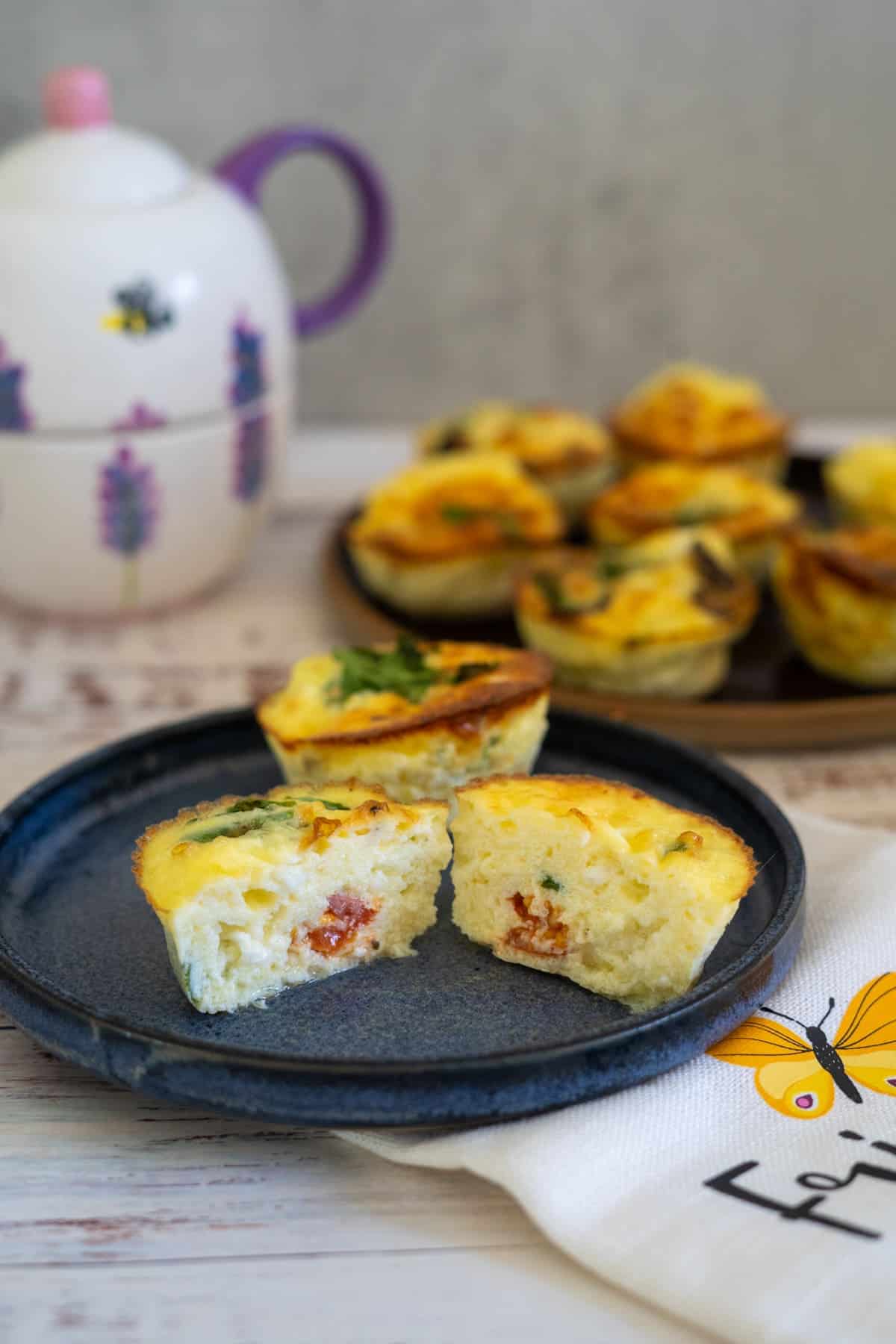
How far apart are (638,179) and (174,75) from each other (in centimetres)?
148

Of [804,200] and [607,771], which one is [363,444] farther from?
[607,771]

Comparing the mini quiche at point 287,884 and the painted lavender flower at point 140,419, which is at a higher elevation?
the painted lavender flower at point 140,419

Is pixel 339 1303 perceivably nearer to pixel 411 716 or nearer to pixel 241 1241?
pixel 241 1241

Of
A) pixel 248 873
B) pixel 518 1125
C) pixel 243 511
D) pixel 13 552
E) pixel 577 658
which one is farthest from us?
pixel 243 511

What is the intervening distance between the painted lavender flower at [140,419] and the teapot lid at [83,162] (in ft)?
1.36

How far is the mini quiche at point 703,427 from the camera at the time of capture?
3.75 metres

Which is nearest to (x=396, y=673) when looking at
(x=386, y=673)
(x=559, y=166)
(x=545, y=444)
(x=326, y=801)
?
(x=386, y=673)

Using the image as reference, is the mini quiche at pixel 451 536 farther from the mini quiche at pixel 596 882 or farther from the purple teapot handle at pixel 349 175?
the mini quiche at pixel 596 882

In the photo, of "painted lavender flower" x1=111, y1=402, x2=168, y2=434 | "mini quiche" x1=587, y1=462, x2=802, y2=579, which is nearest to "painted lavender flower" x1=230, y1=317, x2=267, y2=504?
"painted lavender flower" x1=111, y1=402, x2=168, y2=434

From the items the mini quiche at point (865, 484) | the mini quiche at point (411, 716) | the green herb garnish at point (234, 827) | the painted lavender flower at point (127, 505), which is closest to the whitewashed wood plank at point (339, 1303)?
the green herb garnish at point (234, 827)

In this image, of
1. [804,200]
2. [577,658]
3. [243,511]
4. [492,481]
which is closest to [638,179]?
[804,200]

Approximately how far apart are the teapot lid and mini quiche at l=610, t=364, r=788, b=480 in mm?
1350

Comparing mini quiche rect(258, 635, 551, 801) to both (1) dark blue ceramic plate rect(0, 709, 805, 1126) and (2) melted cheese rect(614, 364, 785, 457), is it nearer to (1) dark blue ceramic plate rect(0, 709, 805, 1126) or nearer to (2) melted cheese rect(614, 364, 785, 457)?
(1) dark blue ceramic plate rect(0, 709, 805, 1126)

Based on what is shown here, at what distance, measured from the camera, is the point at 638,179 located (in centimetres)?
470
